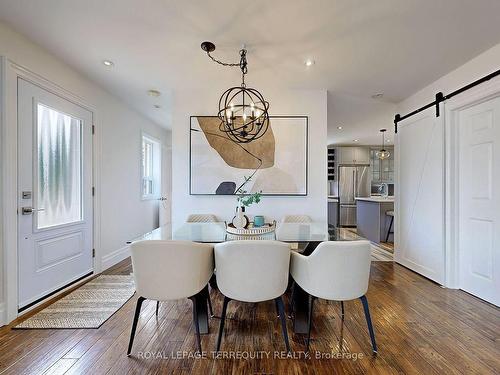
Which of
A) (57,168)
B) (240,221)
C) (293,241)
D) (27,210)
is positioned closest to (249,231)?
(240,221)

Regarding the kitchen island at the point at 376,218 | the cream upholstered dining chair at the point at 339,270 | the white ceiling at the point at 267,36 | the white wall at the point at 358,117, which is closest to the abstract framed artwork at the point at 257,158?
the white ceiling at the point at 267,36

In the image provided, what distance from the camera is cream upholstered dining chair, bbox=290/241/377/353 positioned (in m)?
1.58

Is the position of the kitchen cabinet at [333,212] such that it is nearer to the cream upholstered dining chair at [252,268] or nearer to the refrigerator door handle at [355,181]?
the refrigerator door handle at [355,181]

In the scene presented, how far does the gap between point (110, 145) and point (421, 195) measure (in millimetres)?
4396

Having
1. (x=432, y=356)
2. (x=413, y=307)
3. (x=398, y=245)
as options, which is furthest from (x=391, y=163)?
(x=432, y=356)

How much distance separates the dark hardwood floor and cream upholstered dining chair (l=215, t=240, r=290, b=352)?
0.31 metres

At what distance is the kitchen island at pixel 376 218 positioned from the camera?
4.85 metres

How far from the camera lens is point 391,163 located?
7.54m

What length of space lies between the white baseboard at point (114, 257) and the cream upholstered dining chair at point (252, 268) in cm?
248

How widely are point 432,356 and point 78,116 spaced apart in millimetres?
4045

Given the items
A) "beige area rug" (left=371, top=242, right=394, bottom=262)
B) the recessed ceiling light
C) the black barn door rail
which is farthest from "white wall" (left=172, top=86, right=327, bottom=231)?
"beige area rug" (left=371, top=242, right=394, bottom=262)

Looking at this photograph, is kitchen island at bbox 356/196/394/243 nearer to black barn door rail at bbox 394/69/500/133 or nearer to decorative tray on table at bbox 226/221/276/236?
black barn door rail at bbox 394/69/500/133

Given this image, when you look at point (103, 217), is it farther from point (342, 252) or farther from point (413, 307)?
point (413, 307)

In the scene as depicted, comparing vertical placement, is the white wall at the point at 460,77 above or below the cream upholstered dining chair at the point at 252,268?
above
